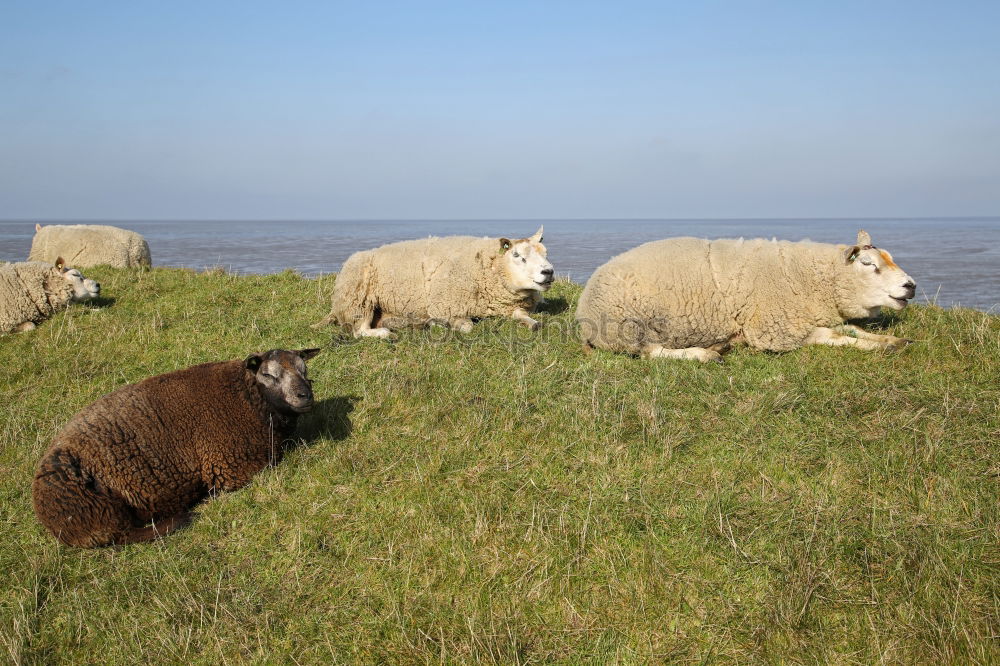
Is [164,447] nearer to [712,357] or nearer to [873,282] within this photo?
[712,357]

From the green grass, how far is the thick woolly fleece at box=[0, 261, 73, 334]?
13.2ft

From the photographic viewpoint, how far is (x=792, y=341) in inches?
340

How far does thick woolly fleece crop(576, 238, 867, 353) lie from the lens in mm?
8719

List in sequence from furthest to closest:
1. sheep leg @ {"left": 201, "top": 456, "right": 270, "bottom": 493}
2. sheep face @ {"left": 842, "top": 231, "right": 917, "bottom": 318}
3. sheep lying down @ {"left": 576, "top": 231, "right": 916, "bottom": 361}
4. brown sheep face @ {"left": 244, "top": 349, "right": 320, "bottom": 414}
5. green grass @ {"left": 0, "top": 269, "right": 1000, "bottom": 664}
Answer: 1. sheep lying down @ {"left": 576, "top": 231, "right": 916, "bottom": 361}
2. sheep face @ {"left": 842, "top": 231, "right": 917, "bottom": 318}
3. brown sheep face @ {"left": 244, "top": 349, "right": 320, "bottom": 414}
4. sheep leg @ {"left": 201, "top": 456, "right": 270, "bottom": 493}
5. green grass @ {"left": 0, "top": 269, "right": 1000, "bottom": 664}

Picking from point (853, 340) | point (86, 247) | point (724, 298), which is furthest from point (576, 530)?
point (86, 247)

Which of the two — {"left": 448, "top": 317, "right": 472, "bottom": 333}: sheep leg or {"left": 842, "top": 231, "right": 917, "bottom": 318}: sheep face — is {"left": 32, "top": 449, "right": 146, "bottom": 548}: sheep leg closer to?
{"left": 448, "top": 317, "right": 472, "bottom": 333}: sheep leg

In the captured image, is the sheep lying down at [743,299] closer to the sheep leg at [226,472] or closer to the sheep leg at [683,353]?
the sheep leg at [683,353]

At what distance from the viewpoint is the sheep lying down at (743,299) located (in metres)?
8.62

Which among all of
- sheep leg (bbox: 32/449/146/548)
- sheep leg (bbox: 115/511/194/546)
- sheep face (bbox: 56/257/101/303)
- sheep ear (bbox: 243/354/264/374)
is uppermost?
sheep face (bbox: 56/257/101/303)

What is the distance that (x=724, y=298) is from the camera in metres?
8.87

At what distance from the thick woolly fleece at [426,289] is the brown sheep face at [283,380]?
4.09 m

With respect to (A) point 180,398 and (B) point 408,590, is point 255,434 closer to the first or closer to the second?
(A) point 180,398

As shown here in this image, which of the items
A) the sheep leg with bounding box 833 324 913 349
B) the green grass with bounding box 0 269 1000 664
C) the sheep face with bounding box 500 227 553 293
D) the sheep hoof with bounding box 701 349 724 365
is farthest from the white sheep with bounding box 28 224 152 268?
the sheep leg with bounding box 833 324 913 349

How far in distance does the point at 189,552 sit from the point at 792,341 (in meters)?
6.78
